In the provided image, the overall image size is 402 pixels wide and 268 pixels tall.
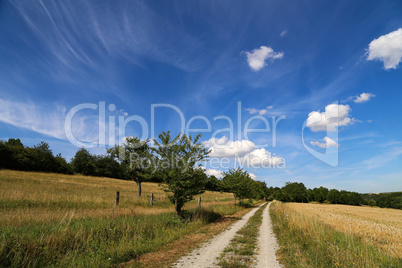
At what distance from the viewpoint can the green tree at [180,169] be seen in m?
13.8

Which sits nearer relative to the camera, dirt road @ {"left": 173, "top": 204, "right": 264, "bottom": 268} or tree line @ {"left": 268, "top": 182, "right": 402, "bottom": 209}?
dirt road @ {"left": 173, "top": 204, "right": 264, "bottom": 268}

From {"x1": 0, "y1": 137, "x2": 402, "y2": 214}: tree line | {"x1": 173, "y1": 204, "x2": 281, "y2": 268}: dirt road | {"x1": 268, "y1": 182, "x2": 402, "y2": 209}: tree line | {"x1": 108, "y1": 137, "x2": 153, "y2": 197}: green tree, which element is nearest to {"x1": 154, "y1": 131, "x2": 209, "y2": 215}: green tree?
{"x1": 0, "y1": 137, "x2": 402, "y2": 214}: tree line

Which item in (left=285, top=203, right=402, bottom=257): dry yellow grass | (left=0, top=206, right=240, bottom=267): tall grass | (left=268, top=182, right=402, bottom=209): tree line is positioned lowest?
(left=268, top=182, right=402, bottom=209): tree line

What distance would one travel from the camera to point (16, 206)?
1391cm

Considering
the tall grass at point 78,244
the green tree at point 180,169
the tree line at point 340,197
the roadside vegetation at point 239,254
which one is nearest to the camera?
the tall grass at point 78,244

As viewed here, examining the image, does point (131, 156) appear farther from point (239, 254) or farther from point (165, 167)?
point (239, 254)

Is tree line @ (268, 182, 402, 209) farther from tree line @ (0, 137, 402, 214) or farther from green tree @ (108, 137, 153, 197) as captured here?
green tree @ (108, 137, 153, 197)

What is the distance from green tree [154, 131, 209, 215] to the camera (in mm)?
13828

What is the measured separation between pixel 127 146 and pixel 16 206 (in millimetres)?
14644

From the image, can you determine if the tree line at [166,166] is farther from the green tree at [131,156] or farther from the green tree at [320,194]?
the green tree at [320,194]

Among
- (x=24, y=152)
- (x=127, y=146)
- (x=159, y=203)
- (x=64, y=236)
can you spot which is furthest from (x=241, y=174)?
(x=24, y=152)

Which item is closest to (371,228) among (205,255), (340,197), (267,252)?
(267,252)

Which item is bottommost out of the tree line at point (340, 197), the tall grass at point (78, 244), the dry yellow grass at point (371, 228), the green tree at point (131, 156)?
the tree line at point (340, 197)

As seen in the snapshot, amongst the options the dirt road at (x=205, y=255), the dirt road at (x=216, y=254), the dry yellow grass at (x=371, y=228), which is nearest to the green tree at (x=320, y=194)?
the dry yellow grass at (x=371, y=228)
